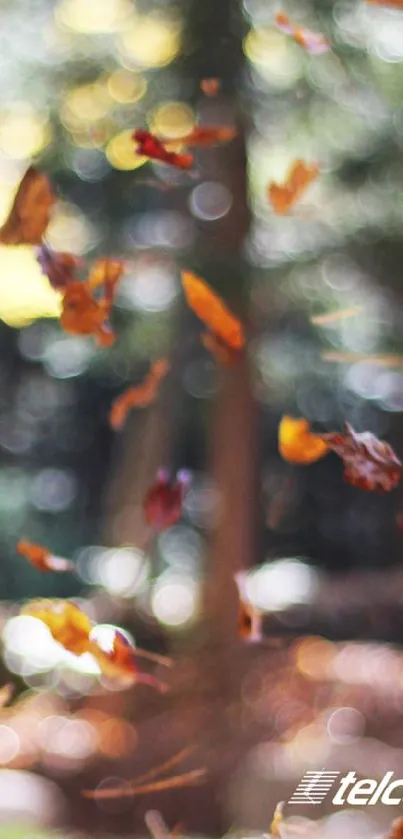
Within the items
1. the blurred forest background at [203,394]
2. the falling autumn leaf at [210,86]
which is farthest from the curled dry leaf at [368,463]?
the blurred forest background at [203,394]

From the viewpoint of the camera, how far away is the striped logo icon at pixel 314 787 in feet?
1.51

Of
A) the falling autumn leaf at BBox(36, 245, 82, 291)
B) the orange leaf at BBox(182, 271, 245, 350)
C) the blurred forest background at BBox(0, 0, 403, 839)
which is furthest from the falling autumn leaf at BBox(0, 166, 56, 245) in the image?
the blurred forest background at BBox(0, 0, 403, 839)

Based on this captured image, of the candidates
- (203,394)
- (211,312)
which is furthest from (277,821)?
(203,394)

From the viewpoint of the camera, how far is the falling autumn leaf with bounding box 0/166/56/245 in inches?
17.0

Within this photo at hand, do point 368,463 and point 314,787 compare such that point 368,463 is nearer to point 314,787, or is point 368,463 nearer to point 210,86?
point 314,787

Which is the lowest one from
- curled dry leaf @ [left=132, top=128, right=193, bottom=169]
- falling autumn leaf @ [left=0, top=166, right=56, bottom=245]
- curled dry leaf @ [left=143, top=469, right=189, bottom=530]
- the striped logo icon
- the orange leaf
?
the striped logo icon

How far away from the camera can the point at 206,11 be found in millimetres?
1064

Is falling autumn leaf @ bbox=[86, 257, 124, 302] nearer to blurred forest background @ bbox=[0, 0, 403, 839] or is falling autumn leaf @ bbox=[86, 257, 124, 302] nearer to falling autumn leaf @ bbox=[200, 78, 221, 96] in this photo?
falling autumn leaf @ bbox=[200, 78, 221, 96]

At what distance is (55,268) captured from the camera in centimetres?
44

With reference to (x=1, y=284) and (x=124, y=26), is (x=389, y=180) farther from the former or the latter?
(x=1, y=284)

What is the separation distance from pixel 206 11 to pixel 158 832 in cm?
95

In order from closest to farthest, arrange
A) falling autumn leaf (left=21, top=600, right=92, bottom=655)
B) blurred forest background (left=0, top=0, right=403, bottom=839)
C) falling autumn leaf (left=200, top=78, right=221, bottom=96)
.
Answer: falling autumn leaf (left=21, top=600, right=92, bottom=655) < falling autumn leaf (left=200, top=78, right=221, bottom=96) < blurred forest background (left=0, top=0, right=403, bottom=839)

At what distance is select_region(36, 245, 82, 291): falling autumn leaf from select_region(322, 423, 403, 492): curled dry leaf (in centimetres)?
17

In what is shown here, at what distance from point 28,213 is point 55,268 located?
3cm
